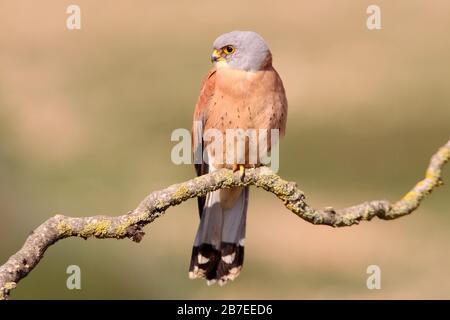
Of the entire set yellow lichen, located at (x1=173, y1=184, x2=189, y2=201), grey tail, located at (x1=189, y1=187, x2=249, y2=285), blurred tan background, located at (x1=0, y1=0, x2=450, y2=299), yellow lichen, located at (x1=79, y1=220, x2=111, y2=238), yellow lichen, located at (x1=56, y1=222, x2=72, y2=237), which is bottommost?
yellow lichen, located at (x1=56, y1=222, x2=72, y2=237)

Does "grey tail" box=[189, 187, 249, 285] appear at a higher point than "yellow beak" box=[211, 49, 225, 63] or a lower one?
lower

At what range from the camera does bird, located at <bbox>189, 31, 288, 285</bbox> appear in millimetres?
4809

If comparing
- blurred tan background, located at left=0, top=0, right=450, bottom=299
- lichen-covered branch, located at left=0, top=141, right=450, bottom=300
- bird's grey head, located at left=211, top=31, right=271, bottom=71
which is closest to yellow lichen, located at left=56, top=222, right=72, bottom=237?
lichen-covered branch, located at left=0, top=141, right=450, bottom=300

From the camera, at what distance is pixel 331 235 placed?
37.1 feet

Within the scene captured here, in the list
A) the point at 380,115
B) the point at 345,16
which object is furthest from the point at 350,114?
the point at 345,16

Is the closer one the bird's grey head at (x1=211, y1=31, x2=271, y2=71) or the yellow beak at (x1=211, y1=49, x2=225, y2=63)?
the bird's grey head at (x1=211, y1=31, x2=271, y2=71)

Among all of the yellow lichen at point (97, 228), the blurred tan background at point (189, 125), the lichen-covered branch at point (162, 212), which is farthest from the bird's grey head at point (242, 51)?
the blurred tan background at point (189, 125)

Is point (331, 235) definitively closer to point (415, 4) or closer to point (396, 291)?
point (396, 291)

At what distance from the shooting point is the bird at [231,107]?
4.81m

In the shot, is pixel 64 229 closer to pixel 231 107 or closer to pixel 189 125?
pixel 231 107

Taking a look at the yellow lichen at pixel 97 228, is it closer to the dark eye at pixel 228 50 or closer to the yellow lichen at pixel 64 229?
the yellow lichen at pixel 64 229

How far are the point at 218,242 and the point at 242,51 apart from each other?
1075 mm

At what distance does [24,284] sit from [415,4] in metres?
8.95

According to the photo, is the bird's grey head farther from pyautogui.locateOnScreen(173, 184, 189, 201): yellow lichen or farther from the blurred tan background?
the blurred tan background
